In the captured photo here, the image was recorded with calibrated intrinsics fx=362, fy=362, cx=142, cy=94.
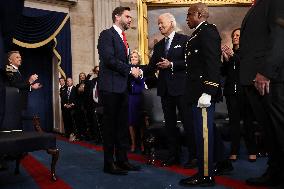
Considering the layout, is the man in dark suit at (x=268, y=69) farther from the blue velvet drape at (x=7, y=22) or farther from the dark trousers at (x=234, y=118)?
the blue velvet drape at (x=7, y=22)

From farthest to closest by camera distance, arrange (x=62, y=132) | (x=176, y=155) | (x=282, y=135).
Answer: (x=62, y=132) → (x=176, y=155) → (x=282, y=135)

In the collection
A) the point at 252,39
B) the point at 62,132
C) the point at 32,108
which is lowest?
the point at 62,132

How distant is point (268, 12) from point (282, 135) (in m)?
0.82

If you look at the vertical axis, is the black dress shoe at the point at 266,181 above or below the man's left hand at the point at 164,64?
below

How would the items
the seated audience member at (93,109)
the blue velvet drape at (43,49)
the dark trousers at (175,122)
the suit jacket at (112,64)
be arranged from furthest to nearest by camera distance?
the blue velvet drape at (43,49) → the seated audience member at (93,109) → the dark trousers at (175,122) → the suit jacket at (112,64)

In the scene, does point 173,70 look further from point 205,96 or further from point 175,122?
point 205,96

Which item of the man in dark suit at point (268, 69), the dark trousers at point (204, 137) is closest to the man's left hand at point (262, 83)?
the man in dark suit at point (268, 69)

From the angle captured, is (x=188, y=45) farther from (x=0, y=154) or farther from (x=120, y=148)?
(x=0, y=154)

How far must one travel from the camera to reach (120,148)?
12.0 ft

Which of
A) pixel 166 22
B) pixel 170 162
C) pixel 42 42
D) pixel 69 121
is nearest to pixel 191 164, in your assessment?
pixel 170 162

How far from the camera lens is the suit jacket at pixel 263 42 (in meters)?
2.29

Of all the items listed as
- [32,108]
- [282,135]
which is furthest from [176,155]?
[32,108]

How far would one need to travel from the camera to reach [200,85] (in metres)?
2.86

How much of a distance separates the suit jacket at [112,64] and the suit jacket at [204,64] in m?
0.80
